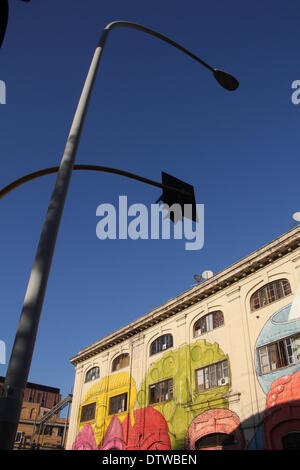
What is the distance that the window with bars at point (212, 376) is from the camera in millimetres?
19492

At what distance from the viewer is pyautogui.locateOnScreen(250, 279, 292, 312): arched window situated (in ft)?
60.8

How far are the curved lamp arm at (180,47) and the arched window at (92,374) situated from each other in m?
27.2

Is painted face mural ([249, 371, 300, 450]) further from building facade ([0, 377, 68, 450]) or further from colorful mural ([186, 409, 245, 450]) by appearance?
building facade ([0, 377, 68, 450])

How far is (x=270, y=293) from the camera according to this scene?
19.2m

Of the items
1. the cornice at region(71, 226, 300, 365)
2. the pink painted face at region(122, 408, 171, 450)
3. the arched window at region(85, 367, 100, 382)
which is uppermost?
the cornice at region(71, 226, 300, 365)

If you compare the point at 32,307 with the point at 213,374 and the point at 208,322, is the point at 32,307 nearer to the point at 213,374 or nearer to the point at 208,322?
the point at 213,374

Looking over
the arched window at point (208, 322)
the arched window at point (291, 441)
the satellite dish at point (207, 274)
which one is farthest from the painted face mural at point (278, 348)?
the satellite dish at point (207, 274)

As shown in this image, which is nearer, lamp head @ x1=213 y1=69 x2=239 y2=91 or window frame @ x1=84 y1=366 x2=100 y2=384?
lamp head @ x1=213 y1=69 x2=239 y2=91

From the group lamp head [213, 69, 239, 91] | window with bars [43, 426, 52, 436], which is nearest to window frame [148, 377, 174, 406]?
lamp head [213, 69, 239, 91]

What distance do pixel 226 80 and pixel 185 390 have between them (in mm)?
18418

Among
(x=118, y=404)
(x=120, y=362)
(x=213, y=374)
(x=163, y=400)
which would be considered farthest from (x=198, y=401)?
(x=120, y=362)

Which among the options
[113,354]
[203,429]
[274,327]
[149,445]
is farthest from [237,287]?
[113,354]

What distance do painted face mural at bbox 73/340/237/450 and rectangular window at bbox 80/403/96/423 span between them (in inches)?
9.1

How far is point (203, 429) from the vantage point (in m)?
19.0
